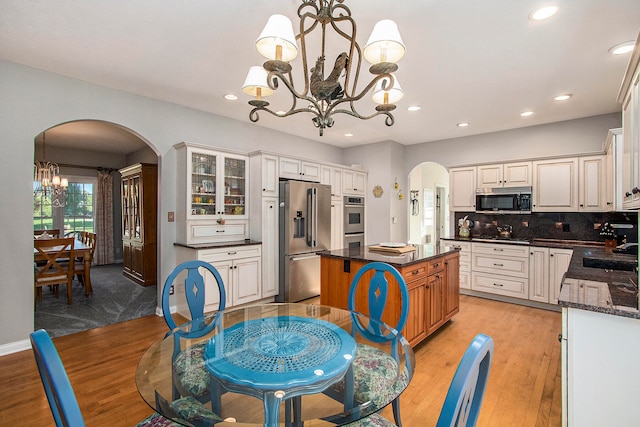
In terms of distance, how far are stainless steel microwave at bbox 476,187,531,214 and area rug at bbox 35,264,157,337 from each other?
5050mm

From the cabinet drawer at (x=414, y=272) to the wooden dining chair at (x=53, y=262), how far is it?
Result: 172 inches

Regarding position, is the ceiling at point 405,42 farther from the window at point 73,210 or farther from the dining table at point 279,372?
the window at point 73,210

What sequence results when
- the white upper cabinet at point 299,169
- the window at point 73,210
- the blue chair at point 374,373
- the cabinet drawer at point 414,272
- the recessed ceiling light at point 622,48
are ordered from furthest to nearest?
the window at point 73,210, the white upper cabinet at point 299,169, the cabinet drawer at point 414,272, the recessed ceiling light at point 622,48, the blue chair at point 374,373

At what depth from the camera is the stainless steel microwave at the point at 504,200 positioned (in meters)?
4.57

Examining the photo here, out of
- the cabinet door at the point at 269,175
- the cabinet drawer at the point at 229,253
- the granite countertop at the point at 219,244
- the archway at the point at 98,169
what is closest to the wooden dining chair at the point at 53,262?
the archway at the point at 98,169

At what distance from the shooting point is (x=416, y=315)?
9.41 ft

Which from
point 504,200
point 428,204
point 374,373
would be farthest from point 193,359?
point 428,204

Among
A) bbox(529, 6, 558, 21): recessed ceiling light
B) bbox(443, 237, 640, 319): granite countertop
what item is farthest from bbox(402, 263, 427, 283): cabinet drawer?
bbox(529, 6, 558, 21): recessed ceiling light

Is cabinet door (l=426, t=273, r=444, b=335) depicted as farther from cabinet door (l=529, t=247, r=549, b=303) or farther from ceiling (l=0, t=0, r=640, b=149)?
ceiling (l=0, t=0, r=640, b=149)

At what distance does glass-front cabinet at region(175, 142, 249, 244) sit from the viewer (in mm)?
3818

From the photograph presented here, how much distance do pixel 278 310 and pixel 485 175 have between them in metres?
4.19

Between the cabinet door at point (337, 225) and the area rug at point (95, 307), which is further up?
the cabinet door at point (337, 225)

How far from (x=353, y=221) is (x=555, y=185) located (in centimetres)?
307

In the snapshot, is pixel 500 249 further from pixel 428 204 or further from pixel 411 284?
pixel 428 204
